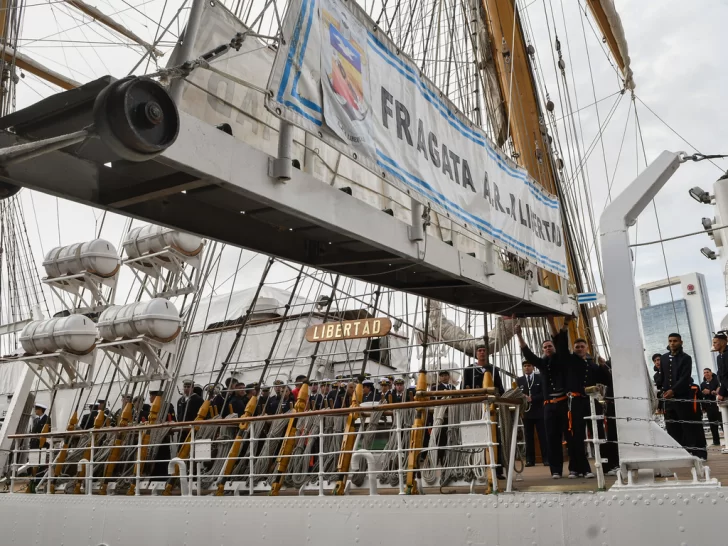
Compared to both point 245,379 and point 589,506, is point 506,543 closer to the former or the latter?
point 589,506

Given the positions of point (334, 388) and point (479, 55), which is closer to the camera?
point (334, 388)

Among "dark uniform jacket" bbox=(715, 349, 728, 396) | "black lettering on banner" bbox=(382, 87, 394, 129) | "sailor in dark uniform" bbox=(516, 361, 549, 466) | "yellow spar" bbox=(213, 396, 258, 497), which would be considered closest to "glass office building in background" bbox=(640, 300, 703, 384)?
"sailor in dark uniform" bbox=(516, 361, 549, 466)

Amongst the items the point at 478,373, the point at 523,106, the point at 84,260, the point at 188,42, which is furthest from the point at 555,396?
the point at 84,260

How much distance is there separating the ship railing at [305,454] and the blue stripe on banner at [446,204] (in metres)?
1.63

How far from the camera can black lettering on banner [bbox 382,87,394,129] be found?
17.4 feet

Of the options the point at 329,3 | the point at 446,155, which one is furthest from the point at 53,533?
the point at 329,3

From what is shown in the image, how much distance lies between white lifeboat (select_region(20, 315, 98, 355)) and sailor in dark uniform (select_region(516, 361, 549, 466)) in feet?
21.9

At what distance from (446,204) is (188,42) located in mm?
2690

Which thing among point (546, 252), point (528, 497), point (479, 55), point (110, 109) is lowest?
point (528, 497)

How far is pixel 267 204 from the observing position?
4488 millimetres

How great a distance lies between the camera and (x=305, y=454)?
635 centimetres

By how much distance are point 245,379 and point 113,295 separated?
23.4ft

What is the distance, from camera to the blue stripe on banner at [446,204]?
207 inches

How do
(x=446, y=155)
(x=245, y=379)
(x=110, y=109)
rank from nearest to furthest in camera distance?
(x=110, y=109), (x=446, y=155), (x=245, y=379)
